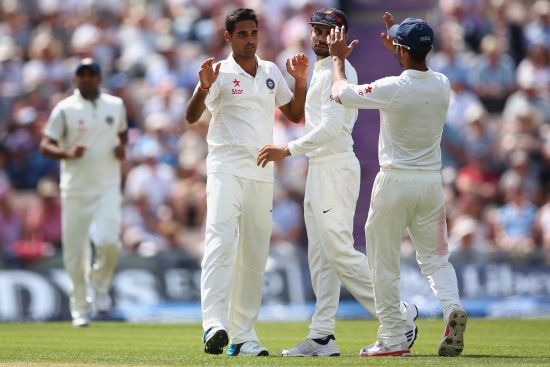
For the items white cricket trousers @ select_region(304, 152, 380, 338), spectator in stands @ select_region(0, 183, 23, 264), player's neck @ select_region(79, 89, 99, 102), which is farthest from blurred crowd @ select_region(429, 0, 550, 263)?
white cricket trousers @ select_region(304, 152, 380, 338)

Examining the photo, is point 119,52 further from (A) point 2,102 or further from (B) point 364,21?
(B) point 364,21

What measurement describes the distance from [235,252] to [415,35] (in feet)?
7.08

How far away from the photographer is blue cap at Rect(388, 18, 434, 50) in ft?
30.8

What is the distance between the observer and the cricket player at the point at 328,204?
32.3ft

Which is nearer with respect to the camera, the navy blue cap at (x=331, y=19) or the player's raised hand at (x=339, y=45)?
the player's raised hand at (x=339, y=45)

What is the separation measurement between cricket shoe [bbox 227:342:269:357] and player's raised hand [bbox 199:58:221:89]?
6.42 feet

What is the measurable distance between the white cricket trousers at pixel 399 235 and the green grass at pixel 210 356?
43cm

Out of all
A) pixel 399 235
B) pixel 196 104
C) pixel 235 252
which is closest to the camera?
pixel 399 235

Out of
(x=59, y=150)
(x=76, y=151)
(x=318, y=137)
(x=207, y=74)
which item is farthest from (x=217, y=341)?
(x=59, y=150)

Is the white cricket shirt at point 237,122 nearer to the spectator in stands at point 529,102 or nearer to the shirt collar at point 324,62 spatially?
the shirt collar at point 324,62

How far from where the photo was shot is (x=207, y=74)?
9695 millimetres

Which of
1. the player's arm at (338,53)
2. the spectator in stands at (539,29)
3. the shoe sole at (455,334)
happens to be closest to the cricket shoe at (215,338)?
the shoe sole at (455,334)

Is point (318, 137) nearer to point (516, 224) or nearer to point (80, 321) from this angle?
point (80, 321)

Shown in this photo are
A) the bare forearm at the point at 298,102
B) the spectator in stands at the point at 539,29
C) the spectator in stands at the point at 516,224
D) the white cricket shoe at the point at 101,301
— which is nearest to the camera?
the bare forearm at the point at 298,102
